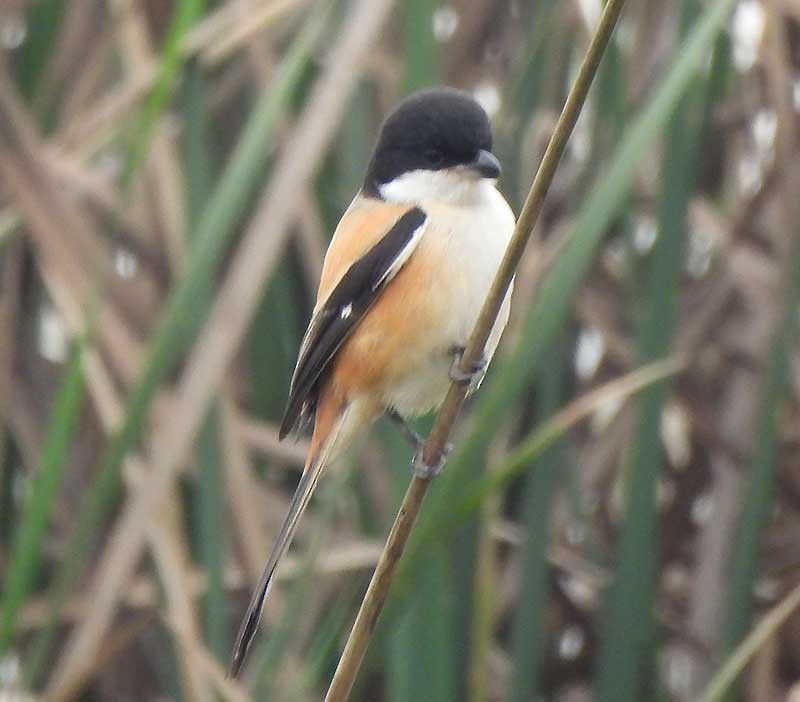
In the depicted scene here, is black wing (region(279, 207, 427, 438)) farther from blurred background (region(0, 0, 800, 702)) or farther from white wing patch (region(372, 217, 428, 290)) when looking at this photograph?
blurred background (region(0, 0, 800, 702))

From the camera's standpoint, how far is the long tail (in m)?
1.46

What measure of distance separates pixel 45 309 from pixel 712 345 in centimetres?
117

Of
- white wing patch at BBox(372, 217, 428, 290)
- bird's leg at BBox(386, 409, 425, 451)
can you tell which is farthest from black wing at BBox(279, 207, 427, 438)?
bird's leg at BBox(386, 409, 425, 451)

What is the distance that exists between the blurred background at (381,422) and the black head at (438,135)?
113 mm

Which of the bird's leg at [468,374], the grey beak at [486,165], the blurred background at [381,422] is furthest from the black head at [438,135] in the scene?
the bird's leg at [468,374]

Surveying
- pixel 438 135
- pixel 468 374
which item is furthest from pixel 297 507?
pixel 438 135

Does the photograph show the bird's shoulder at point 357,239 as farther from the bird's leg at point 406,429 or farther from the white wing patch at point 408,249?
the bird's leg at point 406,429

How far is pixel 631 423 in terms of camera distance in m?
2.32

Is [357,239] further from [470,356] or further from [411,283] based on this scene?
[470,356]

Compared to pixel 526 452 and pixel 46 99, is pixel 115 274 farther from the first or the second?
pixel 526 452

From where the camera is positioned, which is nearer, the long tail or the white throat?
the long tail

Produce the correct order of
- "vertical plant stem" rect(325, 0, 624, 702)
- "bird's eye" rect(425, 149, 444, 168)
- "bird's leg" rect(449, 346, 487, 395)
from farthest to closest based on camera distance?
"bird's eye" rect(425, 149, 444, 168), "bird's leg" rect(449, 346, 487, 395), "vertical plant stem" rect(325, 0, 624, 702)

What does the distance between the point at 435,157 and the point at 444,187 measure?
0.05 metres

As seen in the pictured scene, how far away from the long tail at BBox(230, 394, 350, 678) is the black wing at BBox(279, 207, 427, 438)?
0.13ft
